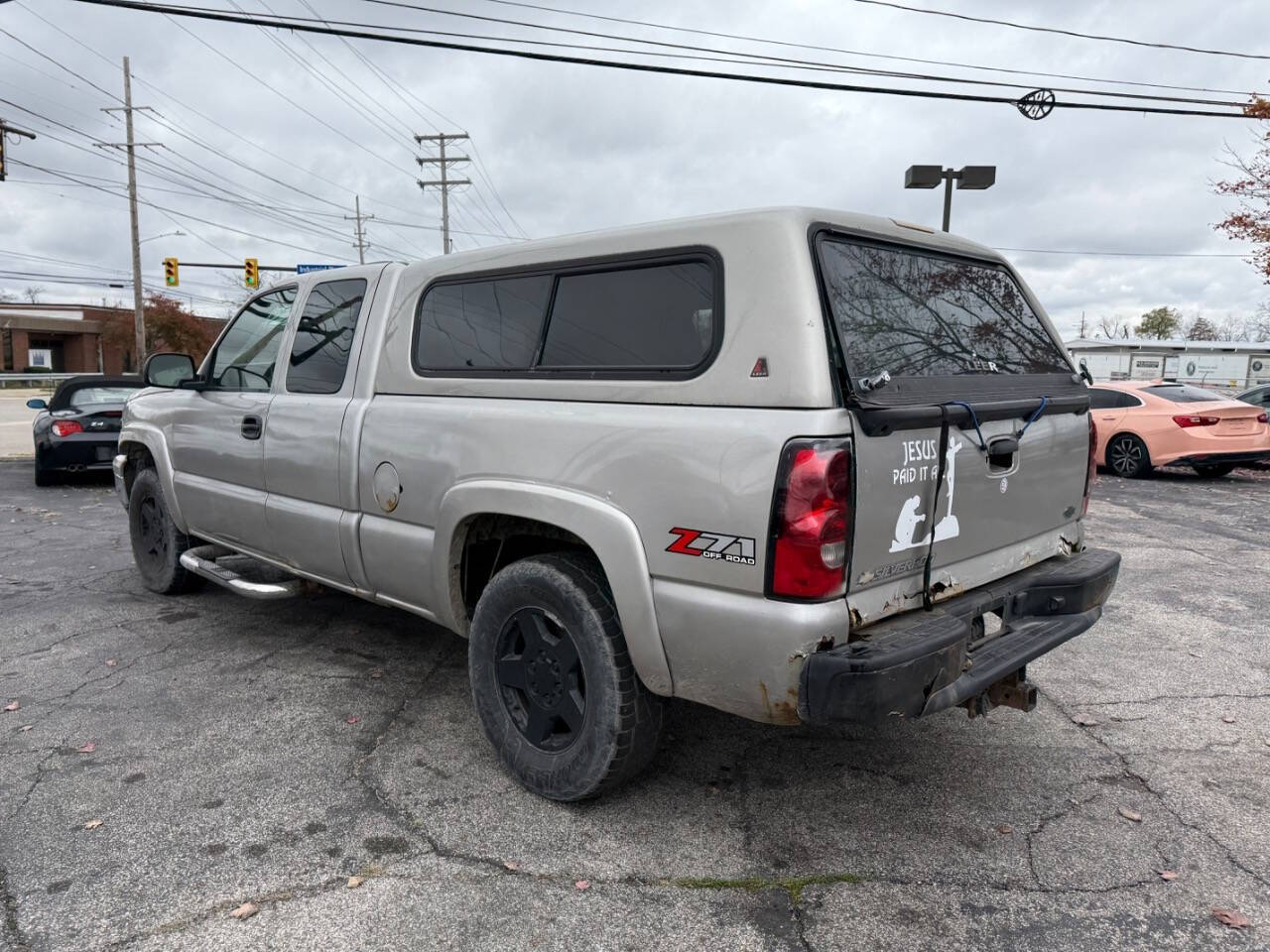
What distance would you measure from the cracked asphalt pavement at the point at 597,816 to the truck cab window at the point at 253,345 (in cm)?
146

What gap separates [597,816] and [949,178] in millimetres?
11420

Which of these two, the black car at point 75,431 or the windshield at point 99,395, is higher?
the windshield at point 99,395

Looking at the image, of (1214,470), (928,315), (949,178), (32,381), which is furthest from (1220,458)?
(32,381)

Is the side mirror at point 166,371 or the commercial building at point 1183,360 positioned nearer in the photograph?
the side mirror at point 166,371

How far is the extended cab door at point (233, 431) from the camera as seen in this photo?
4.46 m

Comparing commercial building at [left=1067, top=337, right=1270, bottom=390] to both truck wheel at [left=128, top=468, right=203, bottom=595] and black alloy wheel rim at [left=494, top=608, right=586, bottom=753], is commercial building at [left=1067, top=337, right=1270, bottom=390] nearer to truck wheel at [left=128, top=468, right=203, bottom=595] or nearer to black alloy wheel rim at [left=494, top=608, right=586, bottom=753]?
truck wheel at [left=128, top=468, right=203, bottom=595]

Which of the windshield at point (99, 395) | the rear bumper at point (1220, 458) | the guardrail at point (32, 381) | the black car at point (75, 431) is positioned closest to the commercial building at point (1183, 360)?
the rear bumper at point (1220, 458)

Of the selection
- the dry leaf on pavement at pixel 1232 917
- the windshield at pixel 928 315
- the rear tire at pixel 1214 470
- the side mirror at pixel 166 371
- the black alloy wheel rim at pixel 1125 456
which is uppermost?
the windshield at pixel 928 315

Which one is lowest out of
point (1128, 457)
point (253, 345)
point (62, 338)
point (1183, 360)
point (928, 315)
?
point (1128, 457)

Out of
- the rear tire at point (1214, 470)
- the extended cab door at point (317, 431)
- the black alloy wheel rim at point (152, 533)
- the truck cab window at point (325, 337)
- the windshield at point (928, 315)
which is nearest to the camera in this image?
the windshield at point (928, 315)

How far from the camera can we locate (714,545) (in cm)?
252

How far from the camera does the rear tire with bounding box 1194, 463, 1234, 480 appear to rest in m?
12.0

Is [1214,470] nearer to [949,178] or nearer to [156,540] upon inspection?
[949,178]

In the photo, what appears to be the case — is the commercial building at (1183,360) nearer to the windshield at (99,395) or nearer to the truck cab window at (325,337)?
the windshield at (99,395)
